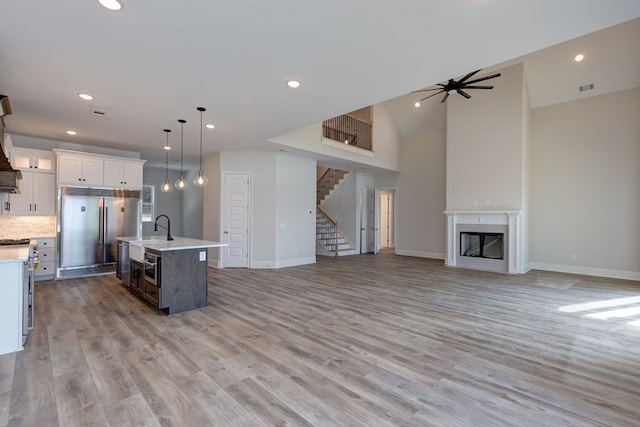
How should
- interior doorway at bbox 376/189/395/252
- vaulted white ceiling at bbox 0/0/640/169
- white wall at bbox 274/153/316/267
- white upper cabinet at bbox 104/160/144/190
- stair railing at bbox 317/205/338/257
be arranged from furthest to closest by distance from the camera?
interior doorway at bbox 376/189/395/252 → stair railing at bbox 317/205/338/257 → white wall at bbox 274/153/316/267 → white upper cabinet at bbox 104/160/144/190 → vaulted white ceiling at bbox 0/0/640/169

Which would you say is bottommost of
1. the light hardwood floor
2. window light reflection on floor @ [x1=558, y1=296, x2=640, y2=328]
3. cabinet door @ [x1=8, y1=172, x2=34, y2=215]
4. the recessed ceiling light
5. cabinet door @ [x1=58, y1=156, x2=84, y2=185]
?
window light reflection on floor @ [x1=558, y1=296, x2=640, y2=328]

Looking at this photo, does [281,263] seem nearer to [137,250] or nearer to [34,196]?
[137,250]

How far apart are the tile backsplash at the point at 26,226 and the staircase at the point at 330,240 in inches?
272

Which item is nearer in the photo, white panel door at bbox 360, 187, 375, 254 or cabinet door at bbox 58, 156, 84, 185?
cabinet door at bbox 58, 156, 84, 185

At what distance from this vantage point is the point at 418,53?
2.94 meters

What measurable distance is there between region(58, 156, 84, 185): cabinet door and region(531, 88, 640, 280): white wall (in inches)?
420

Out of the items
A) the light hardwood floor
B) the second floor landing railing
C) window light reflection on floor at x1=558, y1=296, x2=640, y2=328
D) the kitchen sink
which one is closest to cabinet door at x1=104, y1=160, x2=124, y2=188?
the kitchen sink

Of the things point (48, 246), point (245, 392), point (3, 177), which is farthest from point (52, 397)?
point (48, 246)

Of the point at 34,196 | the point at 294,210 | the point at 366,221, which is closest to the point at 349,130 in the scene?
the point at 294,210

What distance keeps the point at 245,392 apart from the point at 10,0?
340 cm

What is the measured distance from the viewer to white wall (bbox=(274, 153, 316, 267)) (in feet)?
24.3

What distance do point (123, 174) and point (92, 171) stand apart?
57 centimetres

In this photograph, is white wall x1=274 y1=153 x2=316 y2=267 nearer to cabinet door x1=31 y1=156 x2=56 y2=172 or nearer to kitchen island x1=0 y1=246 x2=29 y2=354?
cabinet door x1=31 y1=156 x2=56 y2=172

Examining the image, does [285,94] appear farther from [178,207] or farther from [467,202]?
[178,207]
